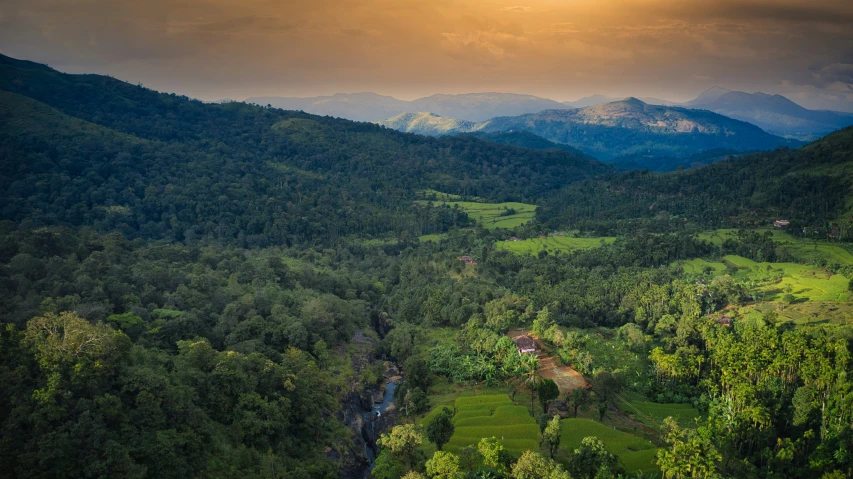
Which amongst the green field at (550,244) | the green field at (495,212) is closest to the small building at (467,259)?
the green field at (550,244)

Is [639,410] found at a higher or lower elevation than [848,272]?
lower

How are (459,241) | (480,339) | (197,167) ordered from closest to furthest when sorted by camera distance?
1. (480,339)
2. (459,241)
3. (197,167)

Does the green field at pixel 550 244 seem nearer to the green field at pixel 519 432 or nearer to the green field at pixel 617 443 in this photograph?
the green field at pixel 519 432

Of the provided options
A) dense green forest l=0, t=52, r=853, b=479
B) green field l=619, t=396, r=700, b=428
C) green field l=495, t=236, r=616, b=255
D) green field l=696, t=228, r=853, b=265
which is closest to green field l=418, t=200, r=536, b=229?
dense green forest l=0, t=52, r=853, b=479

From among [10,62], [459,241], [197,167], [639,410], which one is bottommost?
[639,410]

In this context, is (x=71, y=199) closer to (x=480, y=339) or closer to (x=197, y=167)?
(x=197, y=167)

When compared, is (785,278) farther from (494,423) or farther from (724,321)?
(494,423)

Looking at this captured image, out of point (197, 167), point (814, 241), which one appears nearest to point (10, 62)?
point (197, 167)
